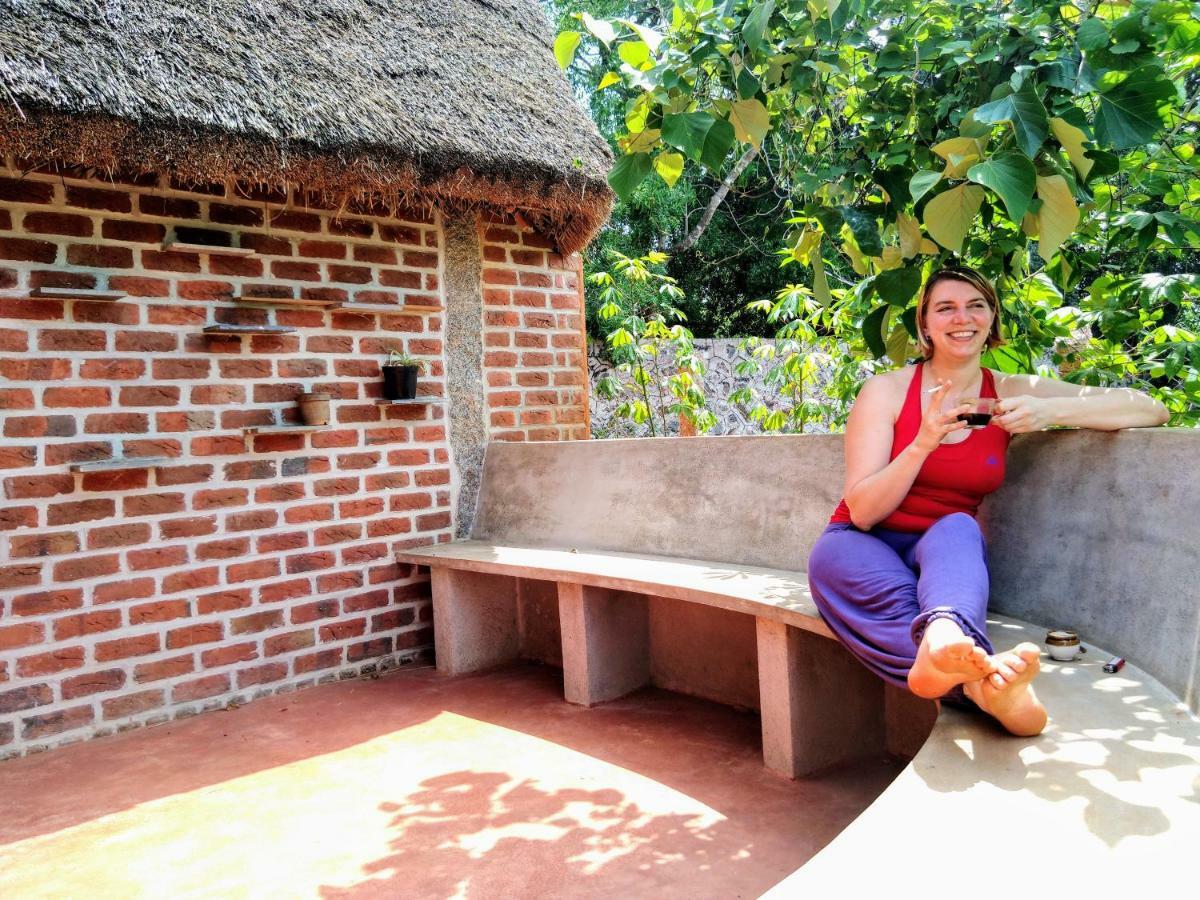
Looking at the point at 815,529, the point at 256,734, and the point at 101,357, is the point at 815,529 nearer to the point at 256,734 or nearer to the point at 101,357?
the point at 256,734

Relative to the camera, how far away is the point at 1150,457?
2006 mm

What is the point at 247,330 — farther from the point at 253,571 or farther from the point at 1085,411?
the point at 1085,411

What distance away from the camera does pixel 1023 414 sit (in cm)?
213

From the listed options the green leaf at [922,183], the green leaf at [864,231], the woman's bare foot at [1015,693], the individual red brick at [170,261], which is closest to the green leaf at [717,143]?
the green leaf at [922,183]

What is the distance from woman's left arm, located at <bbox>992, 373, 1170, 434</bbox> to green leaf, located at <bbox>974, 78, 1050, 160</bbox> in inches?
27.8

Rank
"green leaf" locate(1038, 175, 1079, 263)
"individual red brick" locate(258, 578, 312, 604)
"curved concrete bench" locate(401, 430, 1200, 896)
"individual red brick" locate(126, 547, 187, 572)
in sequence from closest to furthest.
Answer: "curved concrete bench" locate(401, 430, 1200, 896) < "green leaf" locate(1038, 175, 1079, 263) < "individual red brick" locate(126, 547, 187, 572) < "individual red brick" locate(258, 578, 312, 604)

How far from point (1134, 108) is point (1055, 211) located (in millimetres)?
252

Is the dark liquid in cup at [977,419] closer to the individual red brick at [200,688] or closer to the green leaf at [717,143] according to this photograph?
the green leaf at [717,143]

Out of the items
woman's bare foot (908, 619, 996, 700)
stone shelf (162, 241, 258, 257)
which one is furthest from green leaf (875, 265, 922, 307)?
stone shelf (162, 241, 258, 257)

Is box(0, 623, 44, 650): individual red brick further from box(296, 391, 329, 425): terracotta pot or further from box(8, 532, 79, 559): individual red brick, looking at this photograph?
box(296, 391, 329, 425): terracotta pot

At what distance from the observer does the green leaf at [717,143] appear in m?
1.80

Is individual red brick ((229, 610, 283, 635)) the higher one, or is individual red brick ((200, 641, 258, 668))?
individual red brick ((229, 610, 283, 635))

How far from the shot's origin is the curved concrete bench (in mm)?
1245

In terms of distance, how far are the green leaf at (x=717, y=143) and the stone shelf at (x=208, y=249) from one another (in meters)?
2.10
